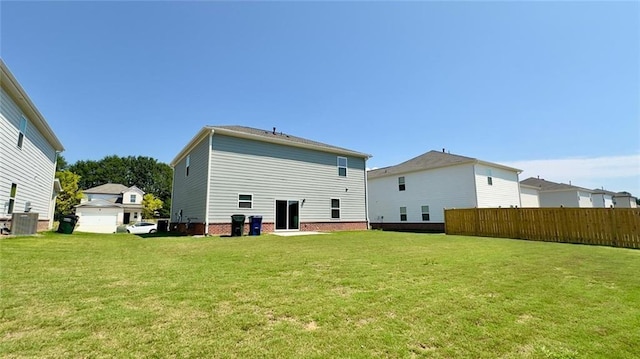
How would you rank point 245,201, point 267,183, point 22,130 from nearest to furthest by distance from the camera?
point 22,130 < point 245,201 < point 267,183

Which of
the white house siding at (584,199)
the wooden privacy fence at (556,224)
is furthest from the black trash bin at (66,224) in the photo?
the white house siding at (584,199)

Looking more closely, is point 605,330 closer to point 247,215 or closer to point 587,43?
point 587,43

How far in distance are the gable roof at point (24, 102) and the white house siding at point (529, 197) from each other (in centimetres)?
3572

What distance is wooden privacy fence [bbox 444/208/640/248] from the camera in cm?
1087

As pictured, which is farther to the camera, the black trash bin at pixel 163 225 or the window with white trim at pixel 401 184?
the window with white trim at pixel 401 184

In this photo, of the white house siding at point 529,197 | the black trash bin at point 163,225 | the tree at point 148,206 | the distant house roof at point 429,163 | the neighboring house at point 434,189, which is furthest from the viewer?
the tree at point 148,206

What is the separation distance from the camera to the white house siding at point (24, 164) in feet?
31.7

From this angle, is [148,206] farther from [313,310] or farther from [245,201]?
[313,310]

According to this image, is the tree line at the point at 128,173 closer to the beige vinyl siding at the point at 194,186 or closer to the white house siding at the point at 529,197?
the beige vinyl siding at the point at 194,186

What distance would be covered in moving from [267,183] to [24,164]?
1029 cm

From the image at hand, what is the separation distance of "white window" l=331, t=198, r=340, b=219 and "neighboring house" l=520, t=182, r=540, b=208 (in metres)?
21.2

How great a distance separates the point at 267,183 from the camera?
16.0 meters

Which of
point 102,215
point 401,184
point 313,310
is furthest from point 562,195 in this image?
point 102,215

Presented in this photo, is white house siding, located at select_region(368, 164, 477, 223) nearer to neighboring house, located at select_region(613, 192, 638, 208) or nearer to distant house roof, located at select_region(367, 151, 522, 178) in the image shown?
distant house roof, located at select_region(367, 151, 522, 178)
